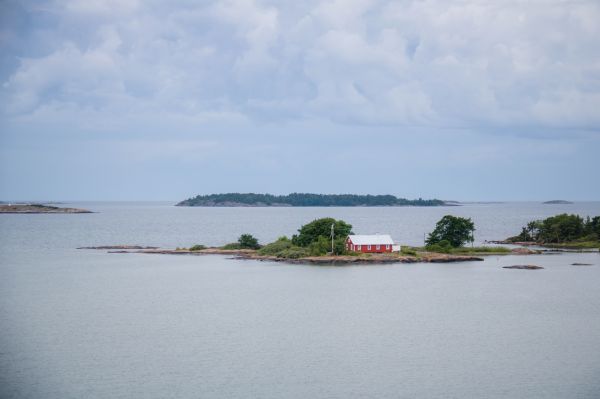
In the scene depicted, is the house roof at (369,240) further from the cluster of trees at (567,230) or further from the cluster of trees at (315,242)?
the cluster of trees at (567,230)

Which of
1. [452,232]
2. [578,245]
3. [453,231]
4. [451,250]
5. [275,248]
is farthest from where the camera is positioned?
[578,245]

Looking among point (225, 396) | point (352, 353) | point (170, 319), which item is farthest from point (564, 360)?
point (170, 319)

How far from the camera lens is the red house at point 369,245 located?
9000 centimetres

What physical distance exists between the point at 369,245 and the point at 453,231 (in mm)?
17401

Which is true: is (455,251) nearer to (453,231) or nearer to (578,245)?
(453,231)

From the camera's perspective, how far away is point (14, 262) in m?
86.6

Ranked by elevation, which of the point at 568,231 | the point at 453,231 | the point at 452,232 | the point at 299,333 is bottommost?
the point at 299,333

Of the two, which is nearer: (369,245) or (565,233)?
(369,245)

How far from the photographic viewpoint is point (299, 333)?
1720 inches

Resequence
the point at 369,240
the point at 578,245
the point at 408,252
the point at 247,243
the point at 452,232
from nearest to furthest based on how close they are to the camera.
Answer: the point at 408,252
the point at 369,240
the point at 452,232
the point at 247,243
the point at 578,245

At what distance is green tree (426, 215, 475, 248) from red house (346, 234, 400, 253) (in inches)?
471

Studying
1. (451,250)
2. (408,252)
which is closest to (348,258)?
(408,252)

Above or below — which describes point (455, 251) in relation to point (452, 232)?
below

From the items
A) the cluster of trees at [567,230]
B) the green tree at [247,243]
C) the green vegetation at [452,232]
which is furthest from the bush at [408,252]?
the cluster of trees at [567,230]
